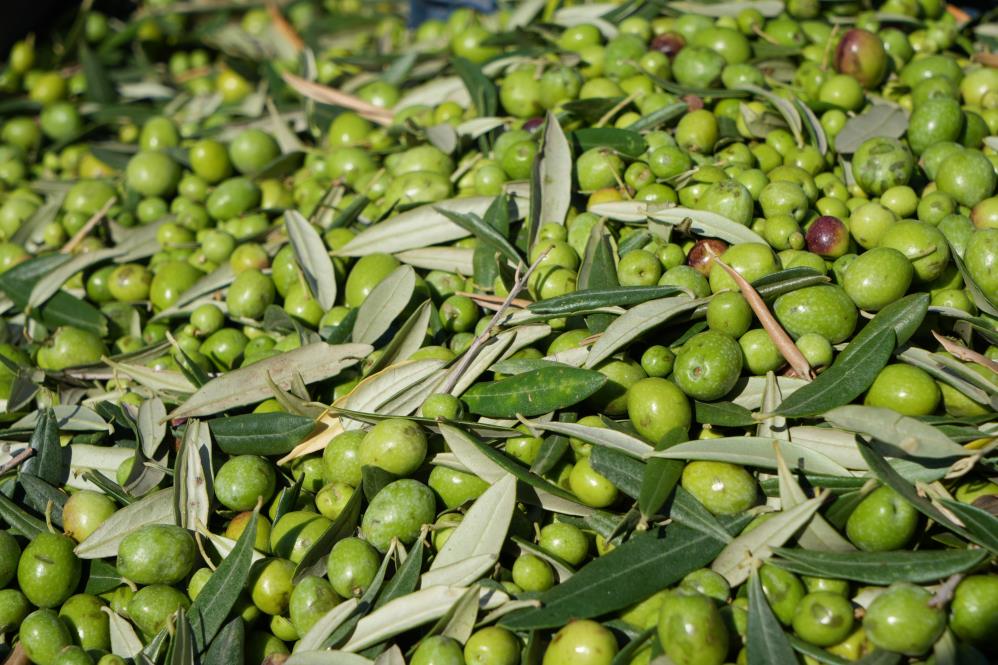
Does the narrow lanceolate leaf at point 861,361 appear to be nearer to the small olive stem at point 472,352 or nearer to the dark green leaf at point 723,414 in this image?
the dark green leaf at point 723,414

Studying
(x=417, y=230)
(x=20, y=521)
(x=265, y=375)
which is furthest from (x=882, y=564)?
(x=20, y=521)

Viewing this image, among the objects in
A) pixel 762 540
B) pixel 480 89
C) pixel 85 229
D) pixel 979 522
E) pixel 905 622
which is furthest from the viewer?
pixel 85 229

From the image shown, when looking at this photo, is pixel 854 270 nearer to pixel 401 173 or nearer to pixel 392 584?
pixel 392 584

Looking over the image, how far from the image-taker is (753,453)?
2225 millimetres

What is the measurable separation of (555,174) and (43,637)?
2344mm

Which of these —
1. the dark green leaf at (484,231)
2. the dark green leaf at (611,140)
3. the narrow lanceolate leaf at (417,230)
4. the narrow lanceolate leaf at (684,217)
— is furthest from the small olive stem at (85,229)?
the narrow lanceolate leaf at (684,217)

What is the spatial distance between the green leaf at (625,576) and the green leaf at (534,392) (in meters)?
0.45

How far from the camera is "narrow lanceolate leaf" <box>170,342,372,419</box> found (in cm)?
277

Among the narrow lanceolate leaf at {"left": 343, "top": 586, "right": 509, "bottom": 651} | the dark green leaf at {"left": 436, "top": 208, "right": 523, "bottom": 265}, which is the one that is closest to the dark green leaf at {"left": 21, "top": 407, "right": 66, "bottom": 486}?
the narrow lanceolate leaf at {"left": 343, "top": 586, "right": 509, "bottom": 651}

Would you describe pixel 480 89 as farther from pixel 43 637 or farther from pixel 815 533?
pixel 43 637

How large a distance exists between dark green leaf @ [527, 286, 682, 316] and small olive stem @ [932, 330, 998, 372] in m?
0.81

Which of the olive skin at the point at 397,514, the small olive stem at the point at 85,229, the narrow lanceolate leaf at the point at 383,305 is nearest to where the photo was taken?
the olive skin at the point at 397,514

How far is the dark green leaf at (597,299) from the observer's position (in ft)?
8.34

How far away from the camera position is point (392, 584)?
7.30ft
